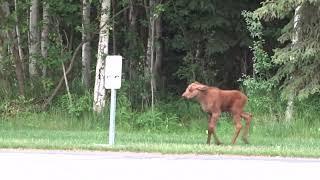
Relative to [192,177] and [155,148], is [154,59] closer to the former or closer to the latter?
[155,148]

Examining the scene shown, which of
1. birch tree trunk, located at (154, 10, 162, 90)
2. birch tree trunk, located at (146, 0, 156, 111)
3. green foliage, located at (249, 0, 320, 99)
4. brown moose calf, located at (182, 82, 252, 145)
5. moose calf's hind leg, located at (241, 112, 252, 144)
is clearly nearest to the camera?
brown moose calf, located at (182, 82, 252, 145)

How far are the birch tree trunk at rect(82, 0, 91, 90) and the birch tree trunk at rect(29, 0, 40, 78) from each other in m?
1.96

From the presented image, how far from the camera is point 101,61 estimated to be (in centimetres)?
2488

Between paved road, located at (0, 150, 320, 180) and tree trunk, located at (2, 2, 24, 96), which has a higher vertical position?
tree trunk, located at (2, 2, 24, 96)

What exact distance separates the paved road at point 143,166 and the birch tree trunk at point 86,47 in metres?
13.3

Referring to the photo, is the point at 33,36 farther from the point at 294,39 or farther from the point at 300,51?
the point at 300,51

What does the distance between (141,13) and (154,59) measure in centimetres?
240

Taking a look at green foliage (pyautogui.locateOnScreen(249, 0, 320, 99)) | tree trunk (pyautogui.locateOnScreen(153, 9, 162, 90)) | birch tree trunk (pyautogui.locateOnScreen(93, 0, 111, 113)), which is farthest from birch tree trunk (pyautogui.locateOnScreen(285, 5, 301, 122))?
tree trunk (pyautogui.locateOnScreen(153, 9, 162, 90))

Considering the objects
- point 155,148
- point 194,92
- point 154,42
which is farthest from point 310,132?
point 154,42

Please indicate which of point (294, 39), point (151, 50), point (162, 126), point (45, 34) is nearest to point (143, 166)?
point (162, 126)

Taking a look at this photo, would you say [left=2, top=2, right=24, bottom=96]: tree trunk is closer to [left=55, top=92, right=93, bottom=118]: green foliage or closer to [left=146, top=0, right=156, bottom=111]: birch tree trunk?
[left=55, top=92, right=93, bottom=118]: green foliage

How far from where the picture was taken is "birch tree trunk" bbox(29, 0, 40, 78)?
90.2 ft

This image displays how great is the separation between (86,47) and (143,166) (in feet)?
55.1

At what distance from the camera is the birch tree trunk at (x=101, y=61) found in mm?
24500
